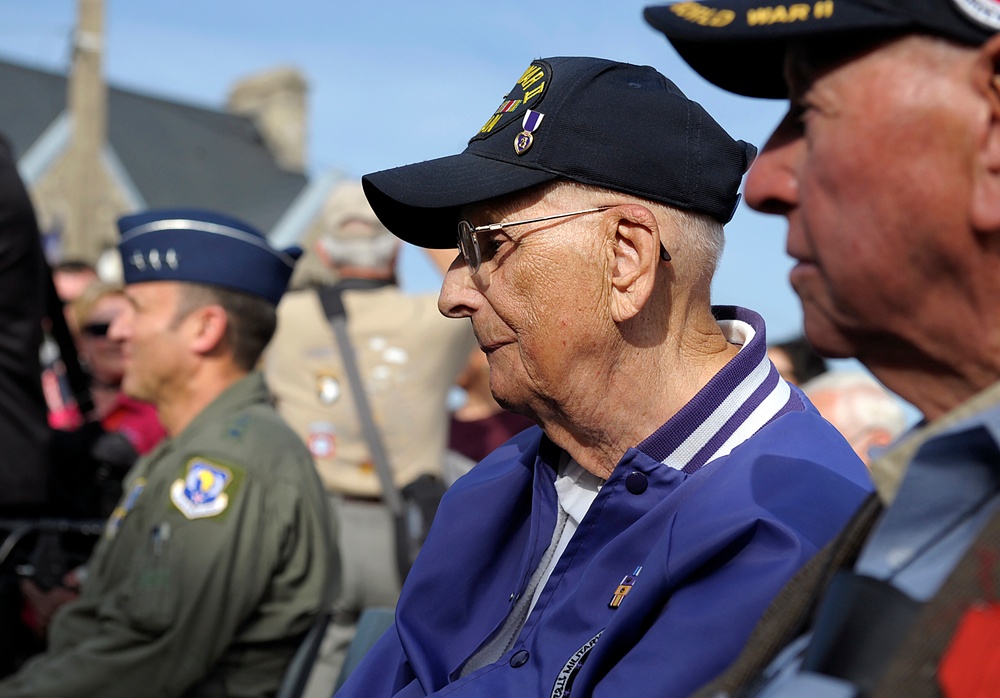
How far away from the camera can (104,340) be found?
5.65 metres

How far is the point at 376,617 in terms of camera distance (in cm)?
284

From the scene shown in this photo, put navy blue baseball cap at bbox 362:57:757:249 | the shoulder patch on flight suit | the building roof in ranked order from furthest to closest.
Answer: the building roof < the shoulder patch on flight suit < navy blue baseball cap at bbox 362:57:757:249

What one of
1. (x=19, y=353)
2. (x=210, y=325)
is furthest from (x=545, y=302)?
(x=19, y=353)

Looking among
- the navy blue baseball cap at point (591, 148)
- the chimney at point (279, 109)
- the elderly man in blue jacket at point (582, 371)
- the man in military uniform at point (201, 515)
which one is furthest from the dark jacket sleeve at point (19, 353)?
the chimney at point (279, 109)

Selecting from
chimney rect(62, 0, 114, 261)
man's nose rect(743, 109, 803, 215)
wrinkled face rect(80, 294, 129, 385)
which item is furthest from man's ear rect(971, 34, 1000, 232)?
chimney rect(62, 0, 114, 261)

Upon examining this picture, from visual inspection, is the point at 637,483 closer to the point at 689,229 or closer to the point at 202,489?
the point at 689,229

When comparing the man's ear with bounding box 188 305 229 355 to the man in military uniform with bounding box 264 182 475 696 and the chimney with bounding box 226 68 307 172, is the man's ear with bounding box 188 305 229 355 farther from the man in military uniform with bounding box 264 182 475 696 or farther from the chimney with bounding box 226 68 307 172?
the chimney with bounding box 226 68 307 172

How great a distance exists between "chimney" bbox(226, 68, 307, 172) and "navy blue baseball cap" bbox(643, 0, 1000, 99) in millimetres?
26498

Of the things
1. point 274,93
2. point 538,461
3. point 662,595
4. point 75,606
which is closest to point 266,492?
point 75,606

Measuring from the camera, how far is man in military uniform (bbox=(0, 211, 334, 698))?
312 cm

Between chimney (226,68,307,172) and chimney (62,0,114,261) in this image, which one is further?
chimney (226,68,307,172)

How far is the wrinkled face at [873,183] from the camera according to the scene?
109 cm

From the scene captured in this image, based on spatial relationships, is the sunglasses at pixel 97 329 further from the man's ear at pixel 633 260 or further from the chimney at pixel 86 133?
the chimney at pixel 86 133

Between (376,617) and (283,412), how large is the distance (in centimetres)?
202
